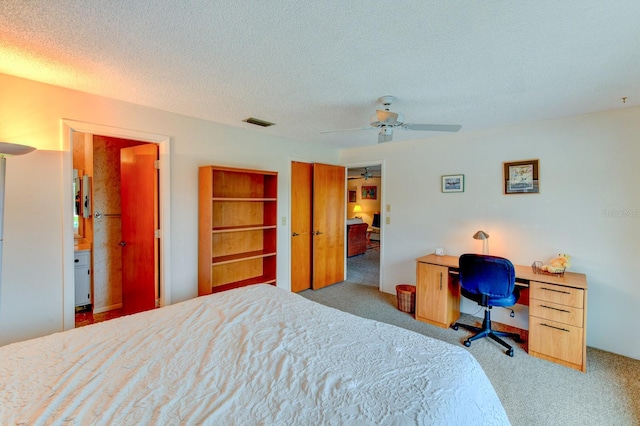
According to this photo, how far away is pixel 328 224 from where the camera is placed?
186 inches

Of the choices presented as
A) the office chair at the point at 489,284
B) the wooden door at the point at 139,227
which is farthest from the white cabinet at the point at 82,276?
the office chair at the point at 489,284

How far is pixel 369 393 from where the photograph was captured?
1142 mm

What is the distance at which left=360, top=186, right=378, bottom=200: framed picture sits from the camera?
32.1ft

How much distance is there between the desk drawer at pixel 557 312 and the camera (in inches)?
96.4

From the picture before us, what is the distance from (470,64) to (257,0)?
1.41m

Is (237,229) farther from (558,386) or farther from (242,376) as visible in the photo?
(558,386)

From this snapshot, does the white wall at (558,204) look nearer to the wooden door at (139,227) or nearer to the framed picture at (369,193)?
the wooden door at (139,227)

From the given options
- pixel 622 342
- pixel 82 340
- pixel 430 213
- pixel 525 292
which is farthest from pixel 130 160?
pixel 622 342

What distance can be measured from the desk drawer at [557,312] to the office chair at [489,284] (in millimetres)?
186

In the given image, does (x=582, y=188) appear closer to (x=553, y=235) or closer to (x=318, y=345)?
(x=553, y=235)

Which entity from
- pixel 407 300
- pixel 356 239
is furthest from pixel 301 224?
pixel 356 239

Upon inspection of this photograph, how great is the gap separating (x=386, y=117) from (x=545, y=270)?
230 cm

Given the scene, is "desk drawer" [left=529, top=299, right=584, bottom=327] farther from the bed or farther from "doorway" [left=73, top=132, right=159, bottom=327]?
"doorway" [left=73, top=132, right=159, bottom=327]

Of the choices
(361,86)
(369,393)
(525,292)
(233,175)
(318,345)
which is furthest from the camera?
(233,175)
